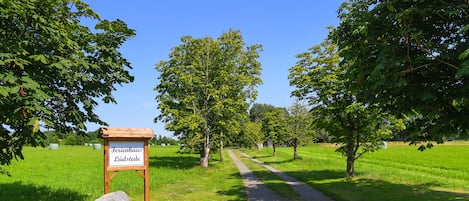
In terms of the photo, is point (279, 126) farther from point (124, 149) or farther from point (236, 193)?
point (124, 149)

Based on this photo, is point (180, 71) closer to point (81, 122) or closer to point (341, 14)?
point (341, 14)

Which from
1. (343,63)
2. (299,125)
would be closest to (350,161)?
(343,63)

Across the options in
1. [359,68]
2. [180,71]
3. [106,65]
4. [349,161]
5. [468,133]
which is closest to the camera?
[468,133]

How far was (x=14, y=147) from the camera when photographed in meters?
9.93

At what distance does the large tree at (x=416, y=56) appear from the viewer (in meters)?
7.90

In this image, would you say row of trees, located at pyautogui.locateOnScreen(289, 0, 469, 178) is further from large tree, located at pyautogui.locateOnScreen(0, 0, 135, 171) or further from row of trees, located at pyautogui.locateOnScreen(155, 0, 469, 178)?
large tree, located at pyautogui.locateOnScreen(0, 0, 135, 171)

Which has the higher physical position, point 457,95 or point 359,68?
point 359,68

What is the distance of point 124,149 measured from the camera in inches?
419

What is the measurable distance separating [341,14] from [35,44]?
33.1 ft

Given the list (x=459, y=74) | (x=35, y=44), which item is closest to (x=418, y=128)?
(x=459, y=74)

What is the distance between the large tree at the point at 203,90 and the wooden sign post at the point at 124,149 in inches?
732

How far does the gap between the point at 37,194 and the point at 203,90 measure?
713 inches

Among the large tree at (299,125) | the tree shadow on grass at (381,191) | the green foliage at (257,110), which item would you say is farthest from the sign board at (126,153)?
the green foliage at (257,110)

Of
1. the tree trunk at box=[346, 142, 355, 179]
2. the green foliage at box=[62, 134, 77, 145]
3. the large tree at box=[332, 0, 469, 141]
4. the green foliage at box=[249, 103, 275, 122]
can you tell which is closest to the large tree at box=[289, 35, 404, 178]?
the tree trunk at box=[346, 142, 355, 179]
